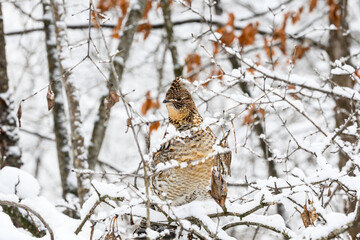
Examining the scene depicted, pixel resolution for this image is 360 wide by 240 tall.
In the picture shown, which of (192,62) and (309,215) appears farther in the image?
(192,62)

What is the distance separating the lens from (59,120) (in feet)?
18.6

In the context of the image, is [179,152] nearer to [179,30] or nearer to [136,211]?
[136,211]

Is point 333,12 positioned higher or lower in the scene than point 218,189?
higher

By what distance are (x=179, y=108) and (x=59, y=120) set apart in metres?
2.18

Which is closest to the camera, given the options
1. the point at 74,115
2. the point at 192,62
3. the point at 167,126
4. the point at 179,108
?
the point at 167,126

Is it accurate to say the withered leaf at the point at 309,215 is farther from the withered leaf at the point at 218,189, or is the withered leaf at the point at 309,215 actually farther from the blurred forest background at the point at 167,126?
the withered leaf at the point at 218,189

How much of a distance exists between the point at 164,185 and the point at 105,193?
986 mm

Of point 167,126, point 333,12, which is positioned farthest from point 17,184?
point 333,12

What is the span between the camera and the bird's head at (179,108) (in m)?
4.01

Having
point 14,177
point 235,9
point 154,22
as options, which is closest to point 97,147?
point 14,177

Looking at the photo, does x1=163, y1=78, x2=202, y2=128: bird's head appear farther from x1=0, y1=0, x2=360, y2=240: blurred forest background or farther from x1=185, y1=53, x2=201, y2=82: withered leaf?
x1=185, y1=53, x2=201, y2=82: withered leaf

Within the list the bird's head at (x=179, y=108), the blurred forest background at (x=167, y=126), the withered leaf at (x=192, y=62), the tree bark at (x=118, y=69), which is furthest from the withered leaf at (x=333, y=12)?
the bird's head at (x=179, y=108)

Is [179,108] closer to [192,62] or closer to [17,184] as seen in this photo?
[17,184]

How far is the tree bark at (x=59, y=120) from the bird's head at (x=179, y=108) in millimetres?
1823
